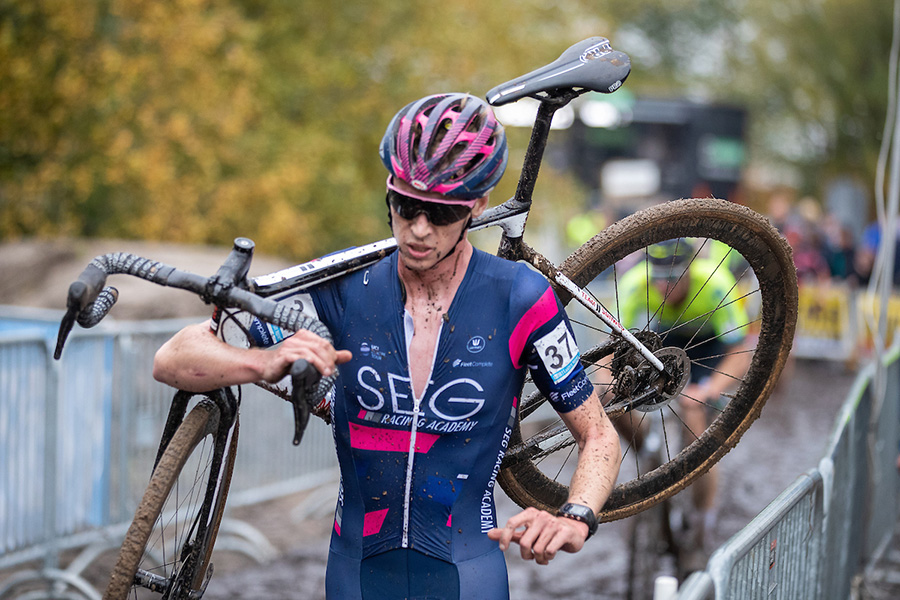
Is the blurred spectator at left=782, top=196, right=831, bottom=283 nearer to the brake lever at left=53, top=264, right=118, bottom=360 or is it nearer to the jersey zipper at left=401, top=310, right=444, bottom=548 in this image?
the jersey zipper at left=401, top=310, right=444, bottom=548

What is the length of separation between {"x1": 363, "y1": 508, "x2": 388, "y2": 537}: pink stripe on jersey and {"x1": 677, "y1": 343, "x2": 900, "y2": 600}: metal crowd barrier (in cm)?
80

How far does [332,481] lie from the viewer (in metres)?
8.60

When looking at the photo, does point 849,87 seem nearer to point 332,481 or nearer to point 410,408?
point 332,481

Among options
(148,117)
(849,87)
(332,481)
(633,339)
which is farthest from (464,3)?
(849,87)

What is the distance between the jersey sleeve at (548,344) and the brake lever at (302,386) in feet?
2.04

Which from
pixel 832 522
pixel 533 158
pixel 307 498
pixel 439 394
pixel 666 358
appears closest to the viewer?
pixel 439 394

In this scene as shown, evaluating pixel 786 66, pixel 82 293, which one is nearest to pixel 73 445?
pixel 82 293

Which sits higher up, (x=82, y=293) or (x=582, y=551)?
(x=82, y=293)

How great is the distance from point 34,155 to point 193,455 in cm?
968

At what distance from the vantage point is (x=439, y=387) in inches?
102

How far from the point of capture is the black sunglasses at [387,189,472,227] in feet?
8.09

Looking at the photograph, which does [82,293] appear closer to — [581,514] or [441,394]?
[441,394]

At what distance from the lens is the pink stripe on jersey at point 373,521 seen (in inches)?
104

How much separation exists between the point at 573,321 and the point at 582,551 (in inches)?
182
